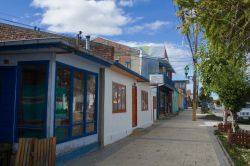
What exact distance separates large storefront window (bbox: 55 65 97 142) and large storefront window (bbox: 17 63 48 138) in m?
0.42

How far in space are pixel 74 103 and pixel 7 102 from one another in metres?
2.01

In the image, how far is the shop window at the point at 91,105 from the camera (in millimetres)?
11547

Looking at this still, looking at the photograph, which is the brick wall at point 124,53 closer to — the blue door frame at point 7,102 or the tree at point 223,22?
the blue door frame at point 7,102

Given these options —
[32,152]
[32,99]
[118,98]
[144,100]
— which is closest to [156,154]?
[118,98]

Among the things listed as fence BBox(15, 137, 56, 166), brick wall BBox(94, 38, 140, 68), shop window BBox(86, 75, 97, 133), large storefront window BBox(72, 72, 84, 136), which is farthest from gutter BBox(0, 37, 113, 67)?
brick wall BBox(94, 38, 140, 68)

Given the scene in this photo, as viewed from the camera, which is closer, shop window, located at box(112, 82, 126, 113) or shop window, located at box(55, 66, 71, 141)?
shop window, located at box(55, 66, 71, 141)

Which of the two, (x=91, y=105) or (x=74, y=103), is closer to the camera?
(x=74, y=103)

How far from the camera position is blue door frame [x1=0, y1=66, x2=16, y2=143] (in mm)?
9070

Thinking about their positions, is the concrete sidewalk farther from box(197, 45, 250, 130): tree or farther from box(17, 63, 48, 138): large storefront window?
box(197, 45, 250, 130): tree

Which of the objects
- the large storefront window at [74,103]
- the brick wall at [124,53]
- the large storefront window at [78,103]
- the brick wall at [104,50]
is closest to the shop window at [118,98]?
the brick wall at [104,50]

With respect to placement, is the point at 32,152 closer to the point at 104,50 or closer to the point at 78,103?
the point at 78,103

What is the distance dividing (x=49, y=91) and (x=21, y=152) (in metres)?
1.90

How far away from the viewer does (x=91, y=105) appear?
11.9m

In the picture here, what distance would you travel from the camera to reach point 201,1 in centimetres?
688
